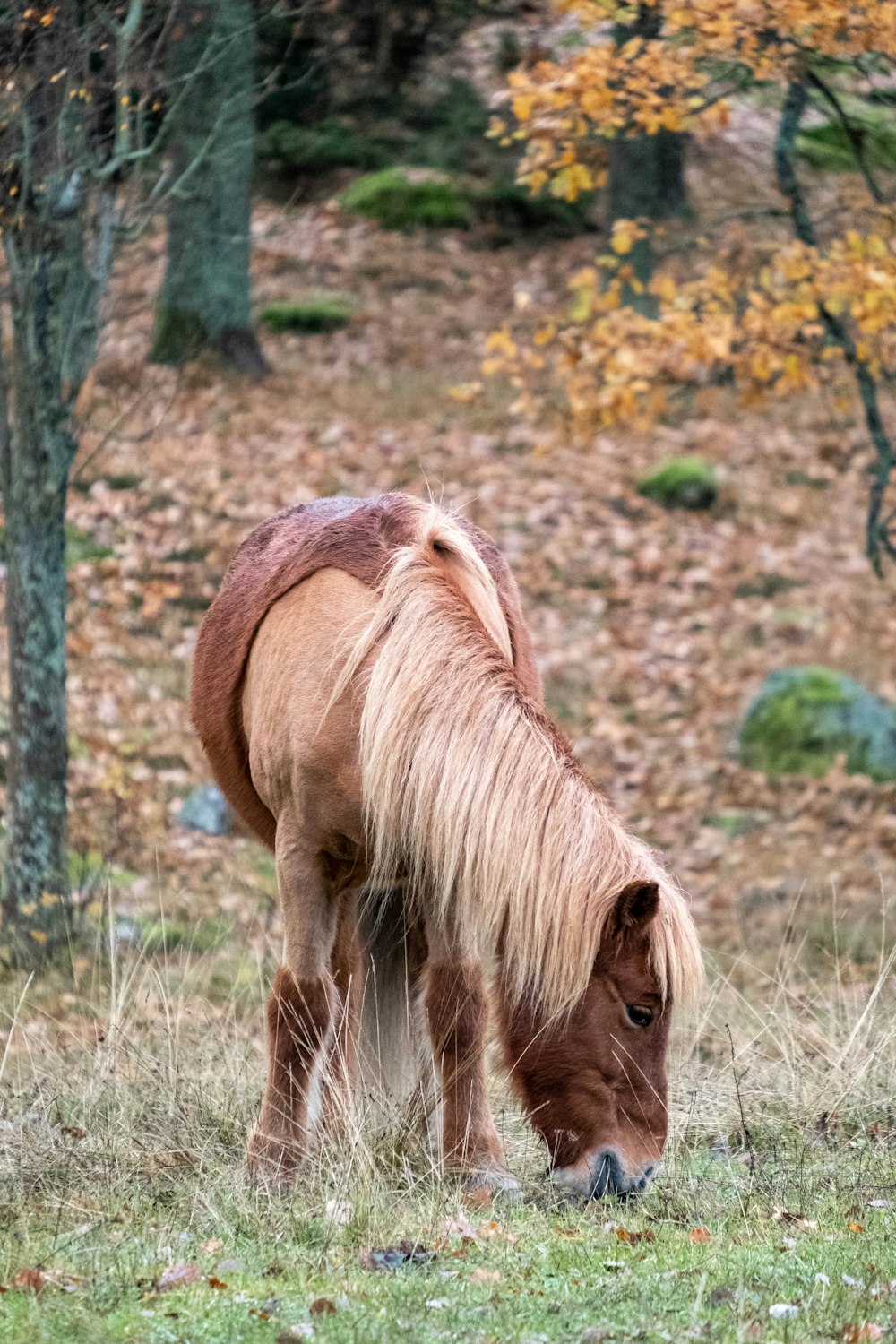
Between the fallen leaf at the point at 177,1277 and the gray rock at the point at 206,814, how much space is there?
221 inches

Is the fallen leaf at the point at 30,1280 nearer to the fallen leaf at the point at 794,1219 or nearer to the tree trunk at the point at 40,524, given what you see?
the fallen leaf at the point at 794,1219

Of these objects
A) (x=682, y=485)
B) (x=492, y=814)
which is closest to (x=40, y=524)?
(x=492, y=814)

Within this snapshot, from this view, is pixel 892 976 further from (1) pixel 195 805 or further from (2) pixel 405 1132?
(1) pixel 195 805

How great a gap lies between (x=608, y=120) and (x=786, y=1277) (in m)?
4.97

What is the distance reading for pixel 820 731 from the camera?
10.2 metres

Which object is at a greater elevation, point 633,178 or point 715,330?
point 633,178

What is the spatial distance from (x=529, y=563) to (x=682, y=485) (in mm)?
1754

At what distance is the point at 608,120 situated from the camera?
6.72 m

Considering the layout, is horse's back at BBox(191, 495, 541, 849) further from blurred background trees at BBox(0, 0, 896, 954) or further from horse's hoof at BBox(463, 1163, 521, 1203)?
blurred background trees at BBox(0, 0, 896, 954)

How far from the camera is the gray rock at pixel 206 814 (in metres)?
8.98

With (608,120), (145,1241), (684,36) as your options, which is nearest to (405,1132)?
(145,1241)

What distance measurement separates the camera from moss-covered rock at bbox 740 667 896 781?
10078 mm

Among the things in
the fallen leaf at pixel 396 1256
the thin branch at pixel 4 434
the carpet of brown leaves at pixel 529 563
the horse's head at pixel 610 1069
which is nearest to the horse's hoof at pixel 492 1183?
the horse's head at pixel 610 1069

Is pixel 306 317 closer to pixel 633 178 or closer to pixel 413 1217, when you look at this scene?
pixel 633 178
